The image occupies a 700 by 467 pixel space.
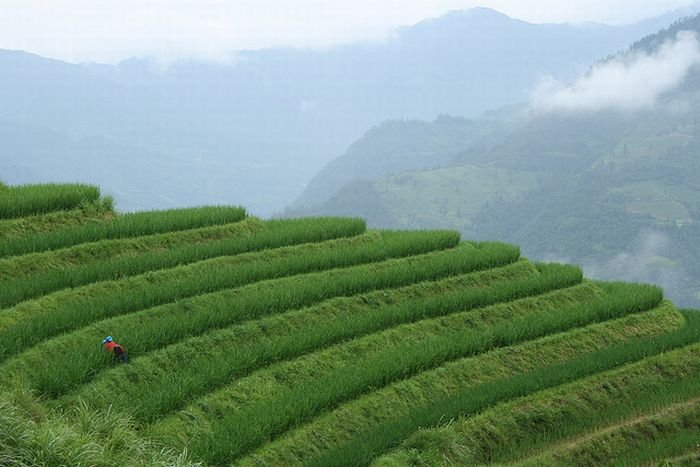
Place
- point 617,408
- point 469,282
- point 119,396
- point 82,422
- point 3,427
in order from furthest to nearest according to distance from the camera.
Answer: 1. point 469,282
2. point 617,408
3. point 119,396
4. point 82,422
5. point 3,427

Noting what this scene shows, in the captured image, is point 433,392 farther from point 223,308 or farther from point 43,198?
point 43,198

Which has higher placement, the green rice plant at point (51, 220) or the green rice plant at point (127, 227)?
the green rice plant at point (51, 220)

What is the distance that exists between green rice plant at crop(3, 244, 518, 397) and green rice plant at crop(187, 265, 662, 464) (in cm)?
170

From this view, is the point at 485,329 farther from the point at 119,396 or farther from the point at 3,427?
the point at 3,427

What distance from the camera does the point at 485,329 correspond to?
46.7ft

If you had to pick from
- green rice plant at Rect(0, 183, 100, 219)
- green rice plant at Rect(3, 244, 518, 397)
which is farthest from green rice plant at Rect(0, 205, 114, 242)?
green rice plant at Rect(3, 244, 518, 397)

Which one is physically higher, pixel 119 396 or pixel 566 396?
pixel 119 396

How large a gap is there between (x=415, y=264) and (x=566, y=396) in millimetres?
4319

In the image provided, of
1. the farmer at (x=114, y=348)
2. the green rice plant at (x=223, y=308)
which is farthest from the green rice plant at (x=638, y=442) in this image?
the farmer at (x=114, y=348)

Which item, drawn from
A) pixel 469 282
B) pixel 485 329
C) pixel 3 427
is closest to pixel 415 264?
pixel 469 282

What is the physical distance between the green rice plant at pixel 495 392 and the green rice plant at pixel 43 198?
7.02m

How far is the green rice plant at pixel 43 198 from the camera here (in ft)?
45.5

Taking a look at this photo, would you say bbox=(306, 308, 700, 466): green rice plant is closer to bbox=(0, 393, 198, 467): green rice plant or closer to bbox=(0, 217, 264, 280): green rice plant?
bbox=(0, 393, 198, 467): green rice plant

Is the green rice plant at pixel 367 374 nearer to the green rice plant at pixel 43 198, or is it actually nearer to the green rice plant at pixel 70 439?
the green rice plant at pixel 70 439
